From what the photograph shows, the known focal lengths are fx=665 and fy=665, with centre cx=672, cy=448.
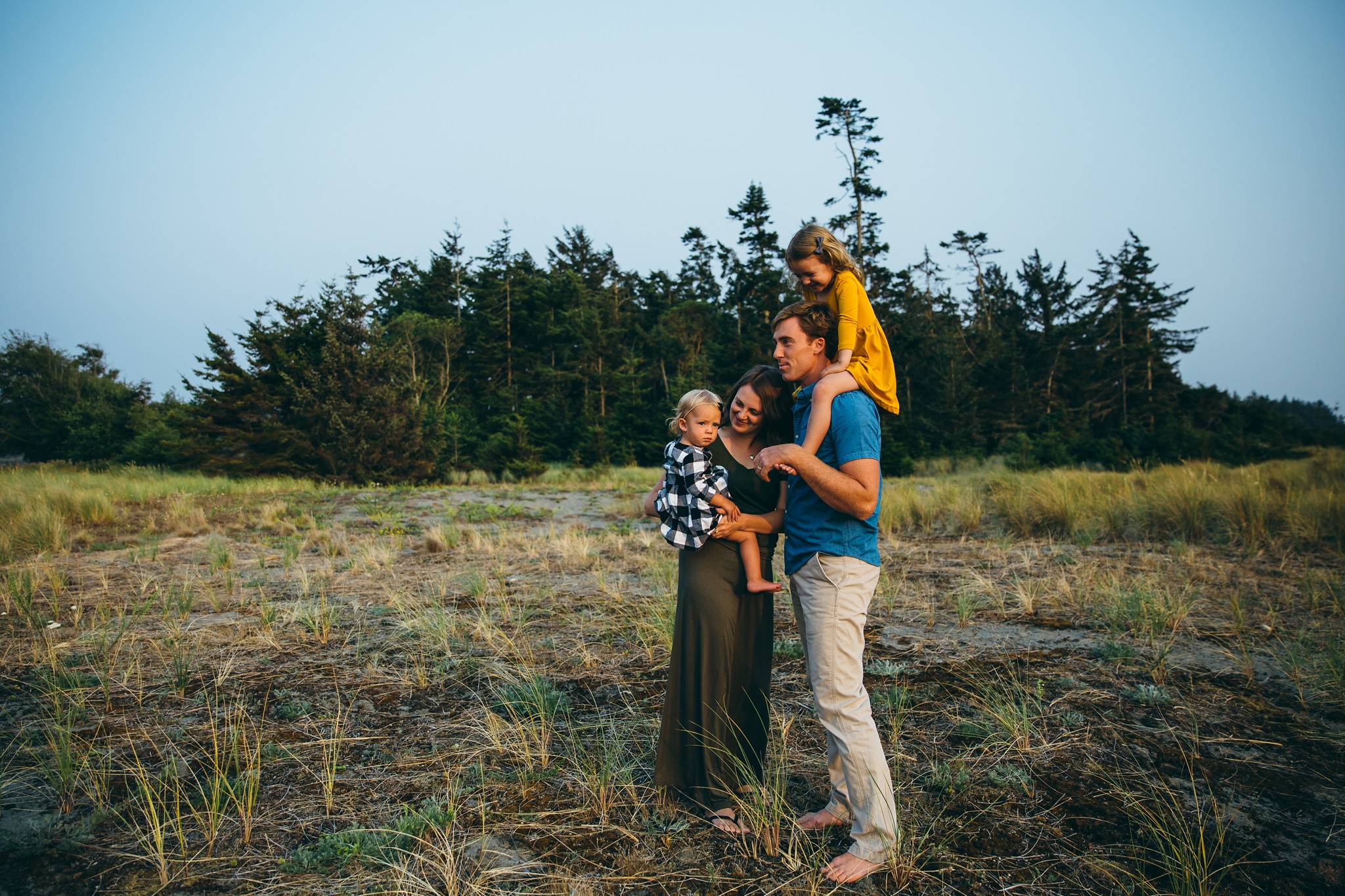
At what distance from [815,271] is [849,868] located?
7.23 ft

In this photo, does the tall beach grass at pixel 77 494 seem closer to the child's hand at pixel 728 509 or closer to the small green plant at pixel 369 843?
the small green plant at pixel 369 843

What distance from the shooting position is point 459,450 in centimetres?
2945

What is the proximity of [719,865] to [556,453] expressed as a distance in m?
30.3

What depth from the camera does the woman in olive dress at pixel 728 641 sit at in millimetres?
2504

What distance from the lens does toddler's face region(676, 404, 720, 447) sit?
249 centimetres

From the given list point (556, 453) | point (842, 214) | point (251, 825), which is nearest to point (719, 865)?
point (251, 825)

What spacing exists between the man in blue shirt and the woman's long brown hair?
271mm

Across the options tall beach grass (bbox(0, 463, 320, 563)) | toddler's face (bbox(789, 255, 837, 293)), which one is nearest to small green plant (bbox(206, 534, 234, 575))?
tall beach grass (bbox(0, 463, 320, 563))

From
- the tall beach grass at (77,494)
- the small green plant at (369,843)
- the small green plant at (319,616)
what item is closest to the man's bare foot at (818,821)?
the small green plant at (369,843)

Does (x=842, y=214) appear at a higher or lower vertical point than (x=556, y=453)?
higher

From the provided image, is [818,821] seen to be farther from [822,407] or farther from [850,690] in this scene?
[822,407]

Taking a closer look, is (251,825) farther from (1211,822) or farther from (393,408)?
(393,408)

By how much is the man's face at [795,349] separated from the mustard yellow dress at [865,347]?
0.14 m

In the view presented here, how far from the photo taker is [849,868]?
Result: 7.06 ft
